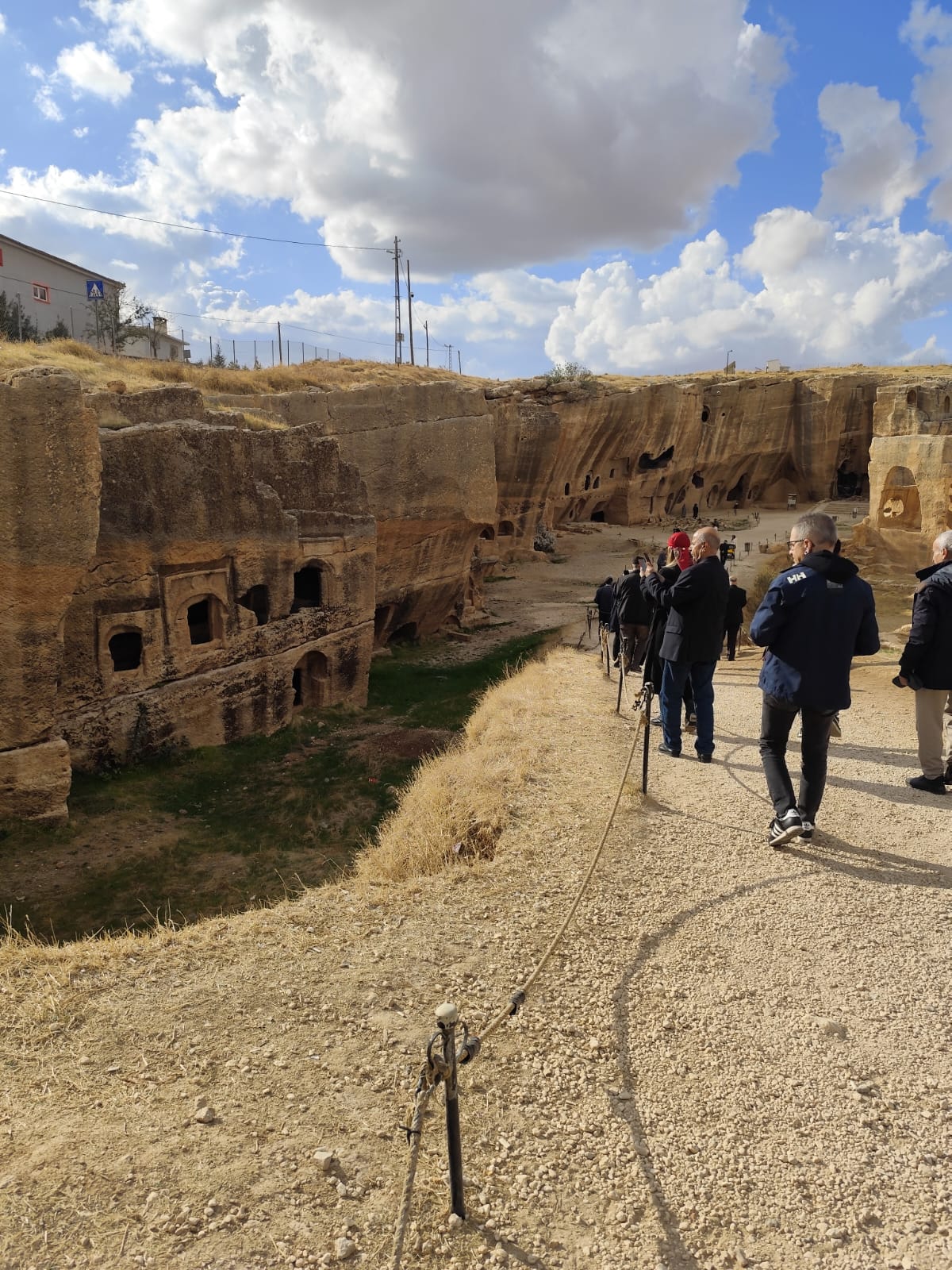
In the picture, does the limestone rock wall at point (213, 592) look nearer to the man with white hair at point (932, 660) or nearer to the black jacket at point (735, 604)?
the black jacket at point (735, 604)

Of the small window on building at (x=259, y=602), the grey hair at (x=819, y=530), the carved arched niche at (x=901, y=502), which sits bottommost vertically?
the small window on building at (x=259, y=602)

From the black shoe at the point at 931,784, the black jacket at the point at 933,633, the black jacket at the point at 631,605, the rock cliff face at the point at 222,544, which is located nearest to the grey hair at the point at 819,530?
the black jacket at the point at 933,633

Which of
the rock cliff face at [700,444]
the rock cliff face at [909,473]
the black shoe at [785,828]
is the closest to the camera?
the black shoe at [785,828]

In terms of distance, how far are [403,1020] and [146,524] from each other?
8456mm

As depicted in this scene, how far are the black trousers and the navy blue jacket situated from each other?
0.13m

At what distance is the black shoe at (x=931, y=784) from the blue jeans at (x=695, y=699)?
1.52m

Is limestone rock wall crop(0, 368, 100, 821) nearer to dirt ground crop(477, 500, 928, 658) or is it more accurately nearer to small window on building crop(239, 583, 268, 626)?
small window on building crop(239, 583, 268, 626)

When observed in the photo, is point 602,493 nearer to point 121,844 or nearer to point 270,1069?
point 121,844

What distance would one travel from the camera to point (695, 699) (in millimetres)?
6625

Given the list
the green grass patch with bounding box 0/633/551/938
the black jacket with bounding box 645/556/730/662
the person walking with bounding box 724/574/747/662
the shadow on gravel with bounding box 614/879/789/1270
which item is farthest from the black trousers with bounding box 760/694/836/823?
the person walking with bounding box 724/574/747/662

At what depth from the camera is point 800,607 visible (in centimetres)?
475

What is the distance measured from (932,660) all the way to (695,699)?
172cm

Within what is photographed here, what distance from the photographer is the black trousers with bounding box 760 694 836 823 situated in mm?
4867

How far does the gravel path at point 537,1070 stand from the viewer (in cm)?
274
